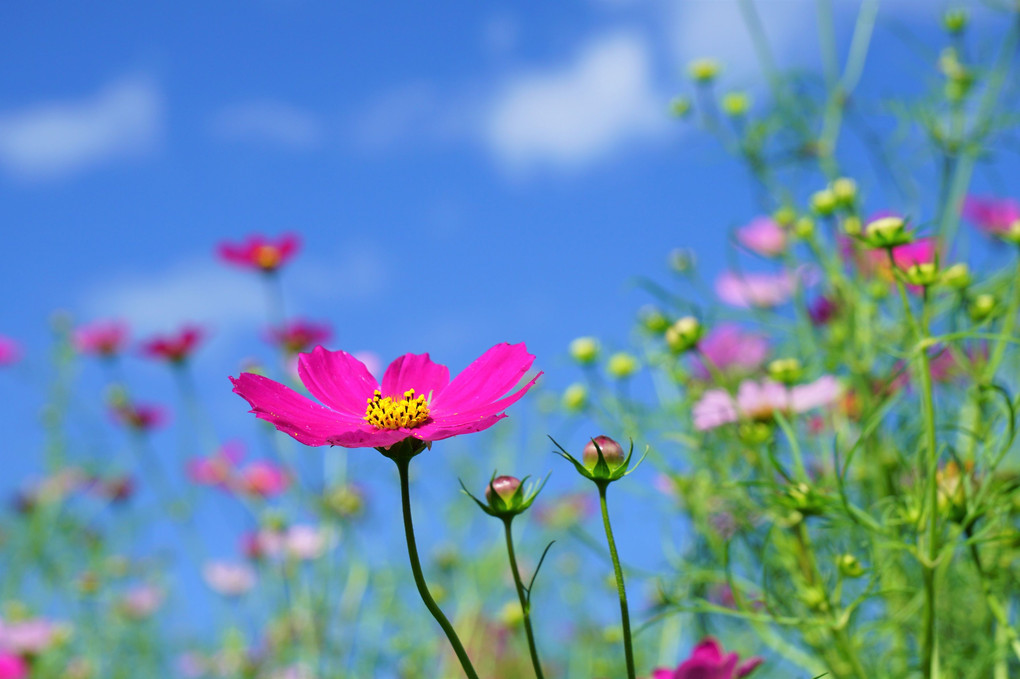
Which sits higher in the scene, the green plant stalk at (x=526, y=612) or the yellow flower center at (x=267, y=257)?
the yellow flower center at (x=267, y=257)

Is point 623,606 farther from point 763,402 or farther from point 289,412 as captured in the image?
point 763,402

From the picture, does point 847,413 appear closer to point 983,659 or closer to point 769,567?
point 769,567

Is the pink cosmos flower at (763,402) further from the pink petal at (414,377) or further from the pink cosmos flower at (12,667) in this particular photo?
the pink cosmos flower at (12,667)

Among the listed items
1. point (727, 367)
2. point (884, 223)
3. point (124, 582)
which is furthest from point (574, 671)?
point (124, 582)

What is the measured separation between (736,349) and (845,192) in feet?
0.95

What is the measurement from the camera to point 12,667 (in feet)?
4.51

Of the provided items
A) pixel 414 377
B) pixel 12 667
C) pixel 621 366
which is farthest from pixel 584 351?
pixel 12 667

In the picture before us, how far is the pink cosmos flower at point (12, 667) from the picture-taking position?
1.36 meters

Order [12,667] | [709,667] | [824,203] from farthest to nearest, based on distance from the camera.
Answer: [12,667] < [824,203] < [709,667]

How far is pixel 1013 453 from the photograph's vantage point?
2.67 feet

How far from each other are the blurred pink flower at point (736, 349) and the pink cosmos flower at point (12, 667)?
1.12 metres

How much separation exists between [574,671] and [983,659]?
2.54 feet

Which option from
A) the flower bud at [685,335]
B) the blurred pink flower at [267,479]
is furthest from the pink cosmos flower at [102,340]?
the flower bud at [685,335]

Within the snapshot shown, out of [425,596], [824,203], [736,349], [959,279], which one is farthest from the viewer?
[736,349]
